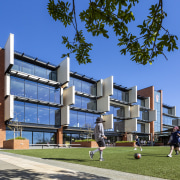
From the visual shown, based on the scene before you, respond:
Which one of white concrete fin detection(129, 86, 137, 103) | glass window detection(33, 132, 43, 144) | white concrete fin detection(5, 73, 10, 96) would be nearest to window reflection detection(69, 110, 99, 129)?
glass window detection(33, 132, 43, 144)

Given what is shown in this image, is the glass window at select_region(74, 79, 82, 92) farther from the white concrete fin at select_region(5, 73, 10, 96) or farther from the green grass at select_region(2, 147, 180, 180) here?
the green grass at select_region(2, 147, 180, 180)

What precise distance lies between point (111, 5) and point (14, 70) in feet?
99.5

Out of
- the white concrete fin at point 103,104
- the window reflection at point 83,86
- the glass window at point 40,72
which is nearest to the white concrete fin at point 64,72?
the glass window at point 40,72

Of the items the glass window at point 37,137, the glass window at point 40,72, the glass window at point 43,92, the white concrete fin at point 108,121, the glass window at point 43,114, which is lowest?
the glass window at point 37,137

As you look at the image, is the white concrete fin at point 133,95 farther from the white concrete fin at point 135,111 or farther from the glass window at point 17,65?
the glass window at point 17,65

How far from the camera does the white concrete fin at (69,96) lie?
3797cm

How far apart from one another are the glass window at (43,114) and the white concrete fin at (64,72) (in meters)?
5.48

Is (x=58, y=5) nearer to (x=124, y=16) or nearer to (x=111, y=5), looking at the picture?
(x=111, y=5)

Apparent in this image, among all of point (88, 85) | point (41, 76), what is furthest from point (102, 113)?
point (41, 76)

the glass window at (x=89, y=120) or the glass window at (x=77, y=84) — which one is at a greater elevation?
the glass window at (x=77, y=84)

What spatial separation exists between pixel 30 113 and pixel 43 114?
2.41 m

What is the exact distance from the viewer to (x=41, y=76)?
3738cm

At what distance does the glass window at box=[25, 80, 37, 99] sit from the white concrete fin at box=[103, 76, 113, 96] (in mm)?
15993

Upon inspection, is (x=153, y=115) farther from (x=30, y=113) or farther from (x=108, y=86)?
(x=30, y=113)
